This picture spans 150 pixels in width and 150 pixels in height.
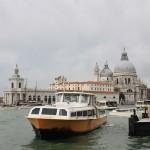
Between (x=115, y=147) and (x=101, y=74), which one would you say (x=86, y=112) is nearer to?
(x=115, y=147)

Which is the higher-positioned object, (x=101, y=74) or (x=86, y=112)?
(x=101, y=74)

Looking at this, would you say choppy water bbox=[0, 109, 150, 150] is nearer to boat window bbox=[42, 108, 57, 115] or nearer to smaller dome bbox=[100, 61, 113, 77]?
boat window bbox=[42, 108, 57, 115]

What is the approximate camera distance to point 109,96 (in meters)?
152

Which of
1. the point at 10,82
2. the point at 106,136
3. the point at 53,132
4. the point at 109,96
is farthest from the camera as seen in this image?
the point at 109,96

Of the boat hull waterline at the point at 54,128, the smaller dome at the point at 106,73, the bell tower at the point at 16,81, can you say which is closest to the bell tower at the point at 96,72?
the smaller dome at the point at 106,73

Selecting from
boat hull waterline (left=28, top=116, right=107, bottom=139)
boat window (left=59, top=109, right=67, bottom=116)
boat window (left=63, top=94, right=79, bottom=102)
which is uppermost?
boat window (left=63, top=94, right=79, bottom=102)

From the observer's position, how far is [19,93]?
130750 millimetres

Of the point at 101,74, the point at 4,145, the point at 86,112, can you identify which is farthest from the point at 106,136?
the point at 101,74

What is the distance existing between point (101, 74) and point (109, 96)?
27.2 metres

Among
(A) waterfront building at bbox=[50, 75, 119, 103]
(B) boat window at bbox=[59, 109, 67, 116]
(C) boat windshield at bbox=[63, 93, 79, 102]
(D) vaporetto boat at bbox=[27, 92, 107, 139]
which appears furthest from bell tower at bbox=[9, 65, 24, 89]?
(B) boat window at bbox=[59, 109, 67, 116]

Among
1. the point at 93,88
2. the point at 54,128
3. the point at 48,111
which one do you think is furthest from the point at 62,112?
the point at 93,88

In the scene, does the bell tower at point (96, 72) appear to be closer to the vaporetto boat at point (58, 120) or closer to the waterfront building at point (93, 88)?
the waterfront building at point (93, 88)

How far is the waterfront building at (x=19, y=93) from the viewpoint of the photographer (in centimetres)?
13062

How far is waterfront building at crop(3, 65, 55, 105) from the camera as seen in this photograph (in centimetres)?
13062
